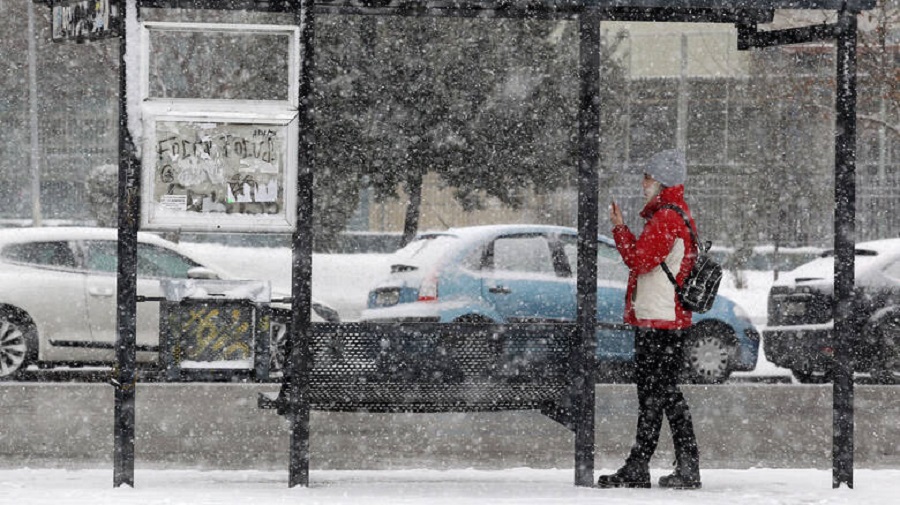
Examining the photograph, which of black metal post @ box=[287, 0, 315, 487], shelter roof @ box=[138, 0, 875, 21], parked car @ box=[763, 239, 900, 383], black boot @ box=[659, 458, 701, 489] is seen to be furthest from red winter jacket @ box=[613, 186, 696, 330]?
parked car @ box=[763, 239, 900, 383]

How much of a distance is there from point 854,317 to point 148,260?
23.2ft

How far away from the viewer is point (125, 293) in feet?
22.7

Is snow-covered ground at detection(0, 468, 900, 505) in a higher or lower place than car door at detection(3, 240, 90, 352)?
lower

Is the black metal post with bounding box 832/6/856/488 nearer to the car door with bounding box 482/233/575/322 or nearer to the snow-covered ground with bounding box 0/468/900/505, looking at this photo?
the snow-covered ground with bounding box 0/468/900/505

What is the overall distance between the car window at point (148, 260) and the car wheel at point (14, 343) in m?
0.92

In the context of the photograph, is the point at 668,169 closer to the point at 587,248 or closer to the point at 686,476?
the point at 587,248

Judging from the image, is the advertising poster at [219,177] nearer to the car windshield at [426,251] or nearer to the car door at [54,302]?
the car windshield at [426,251]

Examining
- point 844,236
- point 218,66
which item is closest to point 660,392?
point 844,236

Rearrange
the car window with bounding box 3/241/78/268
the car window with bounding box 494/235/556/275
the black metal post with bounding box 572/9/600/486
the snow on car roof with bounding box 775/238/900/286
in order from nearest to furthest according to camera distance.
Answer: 1. the black metal post with bounding box 572/9/600/486
2. the car window with bounding box 494/235/556/275
3. the car window with bounding box 3/241/78/268
4. the snow on car roof with bounding box 775/238/900/286

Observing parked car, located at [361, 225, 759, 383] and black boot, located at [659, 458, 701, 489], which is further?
parked car, located at [361, 225, 759, 383]

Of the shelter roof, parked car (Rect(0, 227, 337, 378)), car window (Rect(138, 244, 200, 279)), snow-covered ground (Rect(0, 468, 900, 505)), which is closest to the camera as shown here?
snow-covered ground (Rect(0, 468, 900, 505))

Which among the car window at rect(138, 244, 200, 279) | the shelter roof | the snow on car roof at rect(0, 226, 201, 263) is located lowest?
the car window at rect(138, 244, 200, 279)

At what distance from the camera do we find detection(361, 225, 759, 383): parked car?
13062 millimetres

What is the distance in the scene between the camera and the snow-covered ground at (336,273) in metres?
24.4
